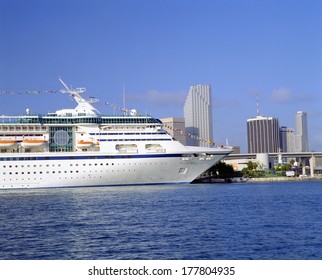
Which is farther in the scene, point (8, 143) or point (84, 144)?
point (84, 144)

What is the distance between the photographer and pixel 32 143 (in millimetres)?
44406

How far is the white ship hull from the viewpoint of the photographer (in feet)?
140

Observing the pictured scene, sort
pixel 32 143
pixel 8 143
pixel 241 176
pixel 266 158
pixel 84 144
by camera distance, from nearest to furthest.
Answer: pixel 8 143
pixel 32 143
pixel 84 144
pixel 241 176
pixel 266 158

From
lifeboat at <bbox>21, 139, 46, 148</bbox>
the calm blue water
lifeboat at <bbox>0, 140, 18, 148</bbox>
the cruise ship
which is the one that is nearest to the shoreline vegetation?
the cruise ship

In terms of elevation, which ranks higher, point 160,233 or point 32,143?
point 32,143

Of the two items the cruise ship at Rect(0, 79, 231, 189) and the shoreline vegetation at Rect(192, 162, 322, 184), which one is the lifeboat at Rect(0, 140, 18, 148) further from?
the shoreline vegetation at Rect(192, 162, 322, 184)

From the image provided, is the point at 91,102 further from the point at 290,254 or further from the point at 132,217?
the point at 290,254

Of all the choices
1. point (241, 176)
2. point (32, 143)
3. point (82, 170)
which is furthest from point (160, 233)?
point (241, 176)

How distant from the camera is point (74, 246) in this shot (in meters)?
13.8

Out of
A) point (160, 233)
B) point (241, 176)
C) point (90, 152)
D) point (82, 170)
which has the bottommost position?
point (160, 233)

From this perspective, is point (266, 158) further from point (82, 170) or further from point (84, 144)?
point (82, 170)

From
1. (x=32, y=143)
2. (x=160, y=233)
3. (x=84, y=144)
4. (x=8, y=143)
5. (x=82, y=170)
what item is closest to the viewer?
(x=160, y=233)

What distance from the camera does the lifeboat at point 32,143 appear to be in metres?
44.1

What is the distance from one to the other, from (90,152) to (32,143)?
500cm
